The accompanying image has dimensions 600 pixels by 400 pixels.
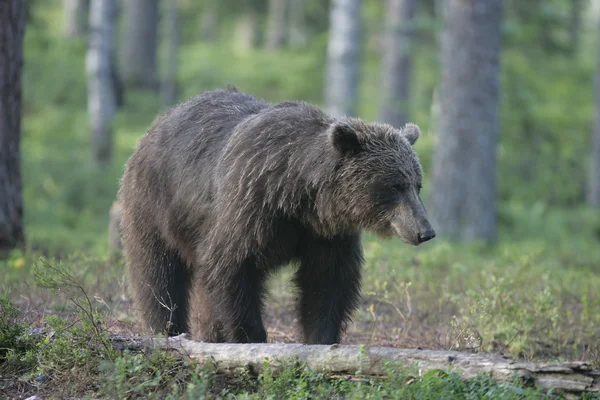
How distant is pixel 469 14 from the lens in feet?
47.3

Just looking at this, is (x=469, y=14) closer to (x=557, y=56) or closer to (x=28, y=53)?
(x=557, y=56)

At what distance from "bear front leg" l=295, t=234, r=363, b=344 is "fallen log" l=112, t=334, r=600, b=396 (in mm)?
1289

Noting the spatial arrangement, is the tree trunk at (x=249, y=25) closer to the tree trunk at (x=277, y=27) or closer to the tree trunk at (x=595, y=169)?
the tree trunk at (x=277, y=27)

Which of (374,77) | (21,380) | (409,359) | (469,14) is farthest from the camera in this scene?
(374,77)

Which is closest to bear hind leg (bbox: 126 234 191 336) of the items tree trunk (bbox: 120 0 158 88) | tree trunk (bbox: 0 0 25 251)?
tree trunk (bbox: 0 0 25 251)

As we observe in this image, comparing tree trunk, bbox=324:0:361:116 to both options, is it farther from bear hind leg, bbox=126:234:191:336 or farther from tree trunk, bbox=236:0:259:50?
tree trunk, bbox=236:0:259:50

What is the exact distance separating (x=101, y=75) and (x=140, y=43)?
9.96 metres

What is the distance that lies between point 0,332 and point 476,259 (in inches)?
297

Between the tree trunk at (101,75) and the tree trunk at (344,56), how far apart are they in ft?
16.0

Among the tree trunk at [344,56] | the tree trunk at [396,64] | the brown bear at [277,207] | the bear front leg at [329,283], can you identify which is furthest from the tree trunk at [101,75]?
the bear front leg at [329,283]

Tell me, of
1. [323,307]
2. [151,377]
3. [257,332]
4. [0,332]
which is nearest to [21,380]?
[0,332]

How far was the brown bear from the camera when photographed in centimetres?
639

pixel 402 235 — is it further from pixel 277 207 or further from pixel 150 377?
pixel 150 377

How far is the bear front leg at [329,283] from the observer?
670cm
